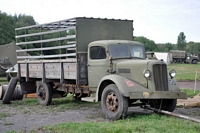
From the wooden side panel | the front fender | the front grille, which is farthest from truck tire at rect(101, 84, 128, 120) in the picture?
the wooden side panel

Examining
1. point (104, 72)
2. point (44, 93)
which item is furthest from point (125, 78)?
point (44, 93)

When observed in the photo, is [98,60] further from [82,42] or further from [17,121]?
[17,121]

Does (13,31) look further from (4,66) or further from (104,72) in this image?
(104,72)

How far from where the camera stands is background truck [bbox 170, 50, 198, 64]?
203 feet

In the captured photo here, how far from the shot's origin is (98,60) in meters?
10.5

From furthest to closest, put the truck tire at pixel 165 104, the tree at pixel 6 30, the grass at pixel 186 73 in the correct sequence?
the tree at pixel 6 30
the grass at pixel 186 73
the truck tire at pixel 165 104

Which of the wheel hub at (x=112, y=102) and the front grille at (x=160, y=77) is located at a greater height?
the front grille at (x=160, y=77)

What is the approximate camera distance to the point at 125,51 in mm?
10398

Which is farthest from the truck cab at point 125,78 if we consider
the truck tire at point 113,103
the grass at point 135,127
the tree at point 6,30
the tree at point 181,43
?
the tree at point 181,43

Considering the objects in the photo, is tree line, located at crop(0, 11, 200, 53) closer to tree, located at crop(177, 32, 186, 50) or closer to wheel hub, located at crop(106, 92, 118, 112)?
tree, located at crop(177, 32, 186, 50)

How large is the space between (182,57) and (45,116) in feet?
182

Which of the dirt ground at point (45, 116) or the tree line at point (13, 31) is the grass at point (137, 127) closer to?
the dirt ground at point (45, 116)

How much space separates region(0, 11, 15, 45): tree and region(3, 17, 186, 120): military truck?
40.9 m

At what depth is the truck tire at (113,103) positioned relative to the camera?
8945mm
